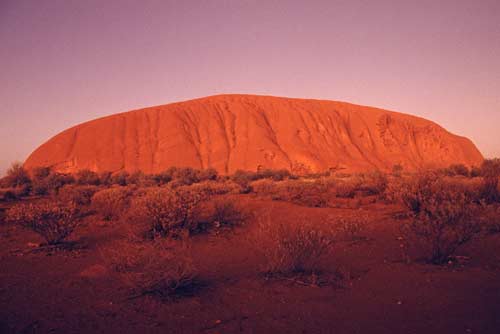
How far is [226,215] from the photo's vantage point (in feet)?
28.9

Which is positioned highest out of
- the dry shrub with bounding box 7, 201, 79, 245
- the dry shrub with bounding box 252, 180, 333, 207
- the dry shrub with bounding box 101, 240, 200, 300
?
the dry shrub with bounding box 101, 240, 200, 300

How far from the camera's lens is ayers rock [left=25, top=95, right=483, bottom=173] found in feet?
111

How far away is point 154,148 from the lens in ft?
117

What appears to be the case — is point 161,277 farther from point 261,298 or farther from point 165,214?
point 165,214

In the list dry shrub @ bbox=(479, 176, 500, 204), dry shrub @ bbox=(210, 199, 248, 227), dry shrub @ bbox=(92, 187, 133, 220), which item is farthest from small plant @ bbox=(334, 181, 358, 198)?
dry shrub @ bbox=(92, 187, 133, 220)

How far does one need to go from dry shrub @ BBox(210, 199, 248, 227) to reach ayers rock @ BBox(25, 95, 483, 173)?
23.4 meters

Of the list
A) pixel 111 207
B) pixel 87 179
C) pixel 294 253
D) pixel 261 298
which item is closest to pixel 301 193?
pixel 111 207

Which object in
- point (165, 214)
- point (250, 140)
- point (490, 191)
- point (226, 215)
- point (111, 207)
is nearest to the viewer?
point (165, 214)

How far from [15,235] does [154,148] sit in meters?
28.6

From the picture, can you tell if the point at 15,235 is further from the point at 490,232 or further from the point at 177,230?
the point at 490,232

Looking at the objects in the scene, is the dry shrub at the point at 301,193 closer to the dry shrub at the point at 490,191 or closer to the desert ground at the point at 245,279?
the desert ground at the point at 245,279

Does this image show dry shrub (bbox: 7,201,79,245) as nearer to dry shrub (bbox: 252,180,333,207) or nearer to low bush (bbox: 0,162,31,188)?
dry shrub (bbox: 252,180,333,207)

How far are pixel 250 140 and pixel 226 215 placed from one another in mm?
27923

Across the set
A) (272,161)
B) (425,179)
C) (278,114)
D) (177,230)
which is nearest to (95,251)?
(177,230)
